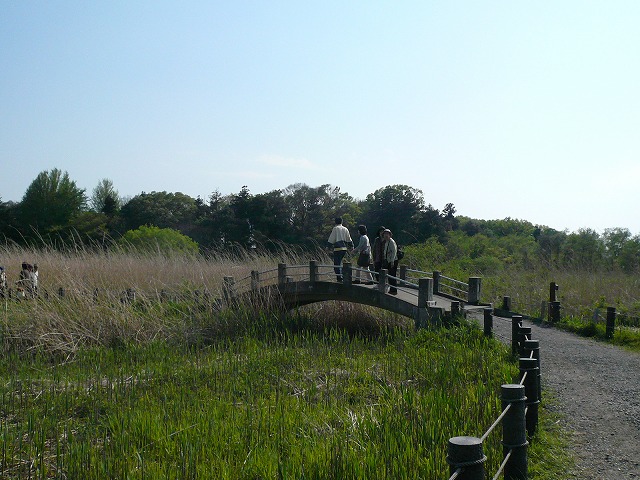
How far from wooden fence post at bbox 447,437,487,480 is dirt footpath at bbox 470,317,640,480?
9.86 feet

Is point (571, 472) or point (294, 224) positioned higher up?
point (294, 224)

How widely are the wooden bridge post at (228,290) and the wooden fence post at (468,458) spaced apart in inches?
456

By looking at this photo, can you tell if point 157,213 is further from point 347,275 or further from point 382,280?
point 382,280

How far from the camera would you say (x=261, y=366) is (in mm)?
10102

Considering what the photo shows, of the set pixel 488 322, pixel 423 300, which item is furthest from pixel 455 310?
pixel 488 322

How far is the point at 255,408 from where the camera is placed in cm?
769

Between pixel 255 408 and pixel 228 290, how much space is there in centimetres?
689

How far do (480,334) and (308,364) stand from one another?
3078mm

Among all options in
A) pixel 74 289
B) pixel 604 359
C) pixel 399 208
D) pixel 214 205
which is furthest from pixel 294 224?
pixel 604 359

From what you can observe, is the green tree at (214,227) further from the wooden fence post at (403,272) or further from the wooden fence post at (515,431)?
the wooden fence post at (515,431)

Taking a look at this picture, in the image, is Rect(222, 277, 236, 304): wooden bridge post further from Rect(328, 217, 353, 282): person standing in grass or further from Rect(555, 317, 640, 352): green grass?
Rect(555, 317, 640, 352): green grass

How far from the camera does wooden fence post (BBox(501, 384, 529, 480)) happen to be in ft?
13.6

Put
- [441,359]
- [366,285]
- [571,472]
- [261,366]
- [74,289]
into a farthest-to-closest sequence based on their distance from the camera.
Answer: [366,285] < [74,289] < [261,366] < [441,359] < [571,472]

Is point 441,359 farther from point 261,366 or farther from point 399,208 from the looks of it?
point 399,208
